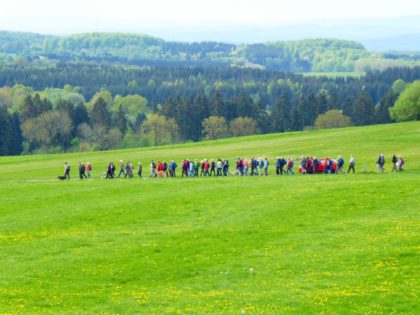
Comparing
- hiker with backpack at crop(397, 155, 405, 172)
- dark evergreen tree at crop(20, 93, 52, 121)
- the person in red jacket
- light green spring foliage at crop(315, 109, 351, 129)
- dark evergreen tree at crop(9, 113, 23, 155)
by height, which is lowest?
dark evergreen tree at crop(9, 113, 23, 155)

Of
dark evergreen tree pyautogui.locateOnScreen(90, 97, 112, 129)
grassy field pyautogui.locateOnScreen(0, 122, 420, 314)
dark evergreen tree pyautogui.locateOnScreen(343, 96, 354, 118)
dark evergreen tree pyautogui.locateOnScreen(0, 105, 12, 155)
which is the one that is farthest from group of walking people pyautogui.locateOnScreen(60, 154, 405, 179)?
dark evergreen tree pyautogui.locateOnScreen(343, 96, 354, 118)

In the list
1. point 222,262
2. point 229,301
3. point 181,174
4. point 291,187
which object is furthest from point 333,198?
point 181,174

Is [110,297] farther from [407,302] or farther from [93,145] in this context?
[93,145]

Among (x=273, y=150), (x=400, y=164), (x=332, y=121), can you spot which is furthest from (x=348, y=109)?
(x=400, y=164)

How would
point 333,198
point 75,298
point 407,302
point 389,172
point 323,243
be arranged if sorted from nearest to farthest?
point 407,302 → point 75,298 → point 323,243 → point 333,198 → point 389,172

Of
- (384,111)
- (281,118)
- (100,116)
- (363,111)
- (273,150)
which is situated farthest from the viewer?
(281,118)

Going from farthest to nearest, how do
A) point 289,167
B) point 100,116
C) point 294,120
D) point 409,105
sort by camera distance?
point 294,120, point 100,116, point 409,105, point 289,167

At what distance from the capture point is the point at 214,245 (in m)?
36.7

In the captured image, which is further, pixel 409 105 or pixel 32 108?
pixel 32 108

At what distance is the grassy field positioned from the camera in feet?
92.6

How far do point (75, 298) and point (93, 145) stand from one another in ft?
419

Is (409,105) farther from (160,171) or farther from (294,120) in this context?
(160,171)

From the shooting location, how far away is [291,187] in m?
53.0

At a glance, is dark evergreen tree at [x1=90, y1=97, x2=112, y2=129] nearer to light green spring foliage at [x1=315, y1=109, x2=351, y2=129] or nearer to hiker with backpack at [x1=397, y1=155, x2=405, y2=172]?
light green spring foliage at [x1=315, y1=109, x2=351, y2=129]
